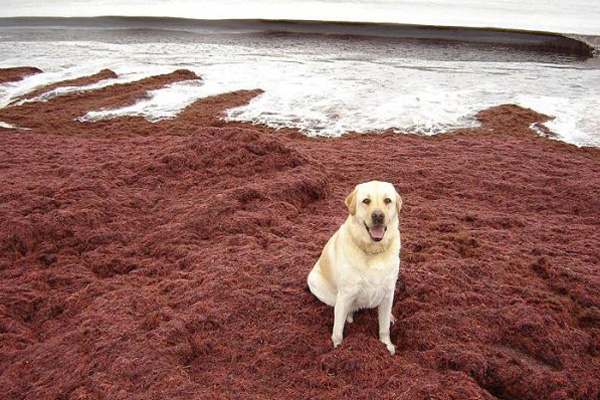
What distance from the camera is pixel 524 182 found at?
352 inches

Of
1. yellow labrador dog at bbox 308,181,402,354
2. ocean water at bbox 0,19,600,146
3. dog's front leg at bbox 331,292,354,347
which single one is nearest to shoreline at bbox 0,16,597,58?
ocean water at bbox 0,19,600,146

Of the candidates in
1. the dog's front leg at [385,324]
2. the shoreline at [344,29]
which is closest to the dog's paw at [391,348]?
the dog's front leg at [385,324]

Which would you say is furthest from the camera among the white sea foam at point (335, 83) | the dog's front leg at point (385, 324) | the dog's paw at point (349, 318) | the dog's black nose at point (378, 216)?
the white sea foam at point (335, 83)

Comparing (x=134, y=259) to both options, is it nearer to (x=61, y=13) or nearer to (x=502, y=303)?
(x=502, y=303)

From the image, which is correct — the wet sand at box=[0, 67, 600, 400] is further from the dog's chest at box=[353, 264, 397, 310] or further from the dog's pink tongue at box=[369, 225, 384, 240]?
the dog's pink tongue at box=[369, 225, 384, 240]

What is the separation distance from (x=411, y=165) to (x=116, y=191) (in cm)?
599

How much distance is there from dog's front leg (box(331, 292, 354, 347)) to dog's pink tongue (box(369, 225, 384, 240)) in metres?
0.62

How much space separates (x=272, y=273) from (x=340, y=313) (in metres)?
1.61

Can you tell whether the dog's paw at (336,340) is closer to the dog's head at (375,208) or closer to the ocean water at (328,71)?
the dog's head at (375,208)

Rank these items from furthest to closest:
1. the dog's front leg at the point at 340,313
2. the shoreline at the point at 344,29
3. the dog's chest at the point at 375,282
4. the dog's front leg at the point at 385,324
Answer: the shoreline at the point at 344,29 < the dog's front leg at the point at 385,324 < the dog's front leg at the point at 340,313 < the dog's chest at the point at 375,282

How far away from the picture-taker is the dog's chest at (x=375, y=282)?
155 inches

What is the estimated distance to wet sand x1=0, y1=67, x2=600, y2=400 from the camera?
4176mm

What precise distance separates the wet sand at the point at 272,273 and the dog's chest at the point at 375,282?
576 millimetres

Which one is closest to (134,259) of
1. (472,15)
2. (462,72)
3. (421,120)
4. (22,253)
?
(22,253)
